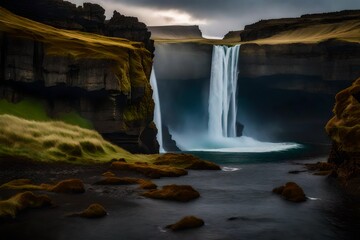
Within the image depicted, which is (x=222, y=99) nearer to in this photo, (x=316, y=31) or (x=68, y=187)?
(x=316, y=31)

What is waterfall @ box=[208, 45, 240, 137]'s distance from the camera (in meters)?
96.8

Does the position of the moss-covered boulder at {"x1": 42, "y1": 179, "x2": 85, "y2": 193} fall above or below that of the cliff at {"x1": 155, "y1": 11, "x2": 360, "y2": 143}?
below

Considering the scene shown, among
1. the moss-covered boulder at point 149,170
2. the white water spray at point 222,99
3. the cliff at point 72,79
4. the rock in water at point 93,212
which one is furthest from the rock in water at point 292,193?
the white water spray at point 222,99

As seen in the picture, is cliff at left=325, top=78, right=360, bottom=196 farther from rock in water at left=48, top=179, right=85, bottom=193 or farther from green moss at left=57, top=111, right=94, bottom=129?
green moss at left=57, top=111, right=94, bottom=129

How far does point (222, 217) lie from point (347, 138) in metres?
18.1

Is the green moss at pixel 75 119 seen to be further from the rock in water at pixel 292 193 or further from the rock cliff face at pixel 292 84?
the rock cliff face at pixel 292 84

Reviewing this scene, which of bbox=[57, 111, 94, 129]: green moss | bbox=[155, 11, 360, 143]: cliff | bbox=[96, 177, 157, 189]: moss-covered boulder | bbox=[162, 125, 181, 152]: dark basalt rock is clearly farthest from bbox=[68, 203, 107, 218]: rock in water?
bbox=[155, 11, 360, 143]: cliff

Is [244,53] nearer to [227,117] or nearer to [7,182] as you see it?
[227,117]

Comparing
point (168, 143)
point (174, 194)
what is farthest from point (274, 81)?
point (174, 194)

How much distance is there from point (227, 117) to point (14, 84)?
179 ft

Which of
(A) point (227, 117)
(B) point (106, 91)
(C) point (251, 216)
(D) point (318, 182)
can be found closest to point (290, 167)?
(D) point (318, 182)

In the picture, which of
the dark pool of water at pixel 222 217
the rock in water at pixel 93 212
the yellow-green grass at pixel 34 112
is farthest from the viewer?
the yellow-green grass at pixel 34 112

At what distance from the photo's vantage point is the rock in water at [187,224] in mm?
23127

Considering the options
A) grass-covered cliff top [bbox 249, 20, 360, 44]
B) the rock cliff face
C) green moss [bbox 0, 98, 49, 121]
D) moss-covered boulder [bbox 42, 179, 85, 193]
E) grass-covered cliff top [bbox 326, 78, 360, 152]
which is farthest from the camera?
grass-covered cliff top [bbox 249, 20, 360, 44]
